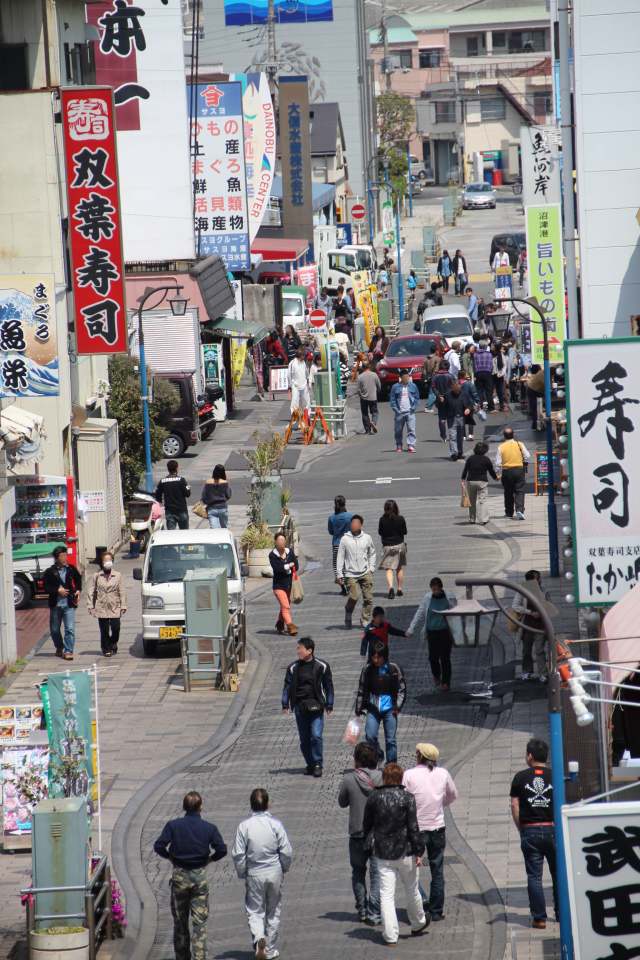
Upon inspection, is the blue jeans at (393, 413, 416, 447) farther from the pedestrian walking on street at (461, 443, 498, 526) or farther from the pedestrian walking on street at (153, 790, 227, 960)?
the pedestrian walking on street at (153, 790, 227, 960)

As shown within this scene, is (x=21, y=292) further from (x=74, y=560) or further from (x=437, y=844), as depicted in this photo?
(x=437, y=844)

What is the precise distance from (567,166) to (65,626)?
372 inches

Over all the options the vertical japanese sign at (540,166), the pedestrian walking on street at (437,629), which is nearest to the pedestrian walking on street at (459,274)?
the vertical japanese sign at (540,166)

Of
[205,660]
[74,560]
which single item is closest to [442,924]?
[205,660]

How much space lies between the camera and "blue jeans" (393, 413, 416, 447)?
128 feet

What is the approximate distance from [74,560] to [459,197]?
83.5m

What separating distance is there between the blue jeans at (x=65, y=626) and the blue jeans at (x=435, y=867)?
10.6 m

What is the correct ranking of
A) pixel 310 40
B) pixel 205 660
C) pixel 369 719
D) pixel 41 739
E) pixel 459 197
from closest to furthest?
pixel 41 739
pixel 369 719
pixel 205 660
pixel 310 40
pixel 459 197

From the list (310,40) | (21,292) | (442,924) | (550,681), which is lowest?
(442,924)

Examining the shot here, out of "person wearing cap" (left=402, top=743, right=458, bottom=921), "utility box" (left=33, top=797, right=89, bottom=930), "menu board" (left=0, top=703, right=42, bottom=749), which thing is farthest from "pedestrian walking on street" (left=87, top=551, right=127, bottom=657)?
"person wearing cap" (left=402, top=743, right=458, bottom=921)

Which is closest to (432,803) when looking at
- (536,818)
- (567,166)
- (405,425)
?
(536,818)

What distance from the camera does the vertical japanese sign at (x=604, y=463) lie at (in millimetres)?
16266

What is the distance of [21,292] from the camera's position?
2759cm

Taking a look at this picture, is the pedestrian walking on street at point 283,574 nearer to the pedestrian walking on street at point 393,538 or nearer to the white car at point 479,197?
the pedestrian walking on street at point 393,538
